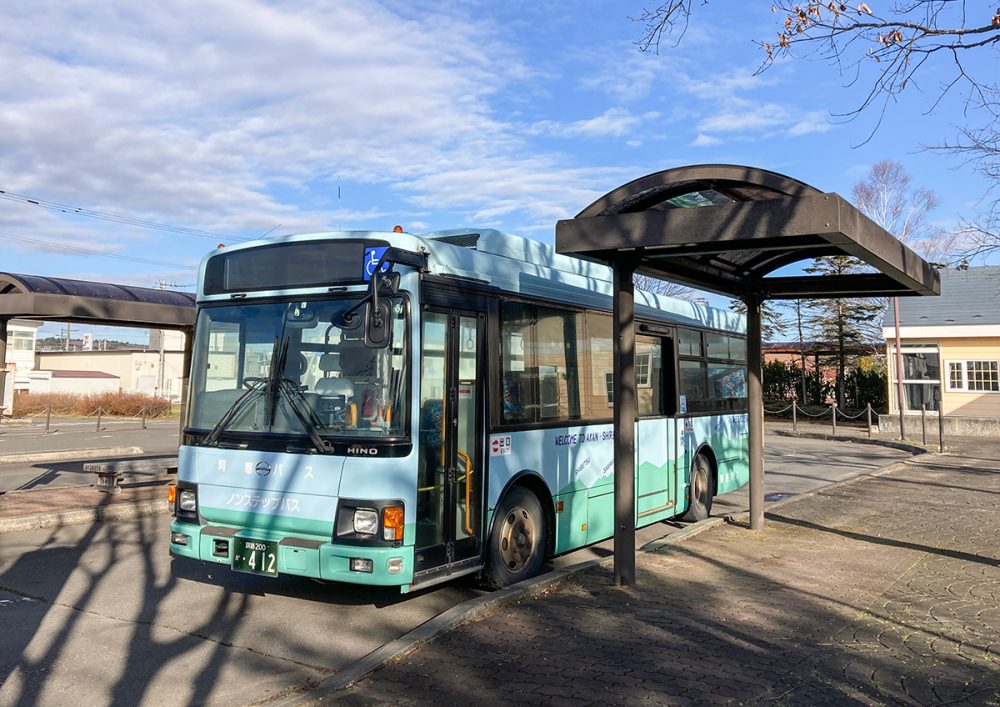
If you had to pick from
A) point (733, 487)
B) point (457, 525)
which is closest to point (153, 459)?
point (733, 487)

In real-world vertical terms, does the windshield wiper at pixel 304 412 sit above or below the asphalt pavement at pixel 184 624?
above

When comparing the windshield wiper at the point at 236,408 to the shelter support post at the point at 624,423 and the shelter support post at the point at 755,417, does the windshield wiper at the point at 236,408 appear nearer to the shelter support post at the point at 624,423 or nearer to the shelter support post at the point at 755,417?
the shelter support post at the point at 624,423

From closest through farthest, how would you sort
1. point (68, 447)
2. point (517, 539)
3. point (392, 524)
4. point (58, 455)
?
point (392, 524)
point (517, 539)
point (58, 455)
point (68, 447)

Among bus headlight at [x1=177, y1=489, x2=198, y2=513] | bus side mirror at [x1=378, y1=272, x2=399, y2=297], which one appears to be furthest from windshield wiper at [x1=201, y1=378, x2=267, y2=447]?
bus side mirror at [x1=378, y1=272, x2=399, y2=297]

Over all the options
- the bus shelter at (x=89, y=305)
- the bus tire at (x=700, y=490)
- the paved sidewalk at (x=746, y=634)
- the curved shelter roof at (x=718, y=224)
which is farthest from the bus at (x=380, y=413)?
the bus shelter at (x=89, y=305)

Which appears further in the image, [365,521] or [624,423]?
[624,423]

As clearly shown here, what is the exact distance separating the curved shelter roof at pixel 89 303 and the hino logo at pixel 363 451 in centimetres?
706

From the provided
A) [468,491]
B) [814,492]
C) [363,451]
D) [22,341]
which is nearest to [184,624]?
[363,451]

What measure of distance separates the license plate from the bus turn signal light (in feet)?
2.89

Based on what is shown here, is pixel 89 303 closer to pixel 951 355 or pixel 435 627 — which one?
pixel 435 627

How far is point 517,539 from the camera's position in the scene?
748 cm

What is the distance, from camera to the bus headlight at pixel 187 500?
6.63 m

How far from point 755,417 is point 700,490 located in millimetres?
1927

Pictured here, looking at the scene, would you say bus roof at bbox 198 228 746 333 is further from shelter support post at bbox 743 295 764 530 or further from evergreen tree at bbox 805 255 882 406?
evergreen tree at bbox 805 255 882 406
